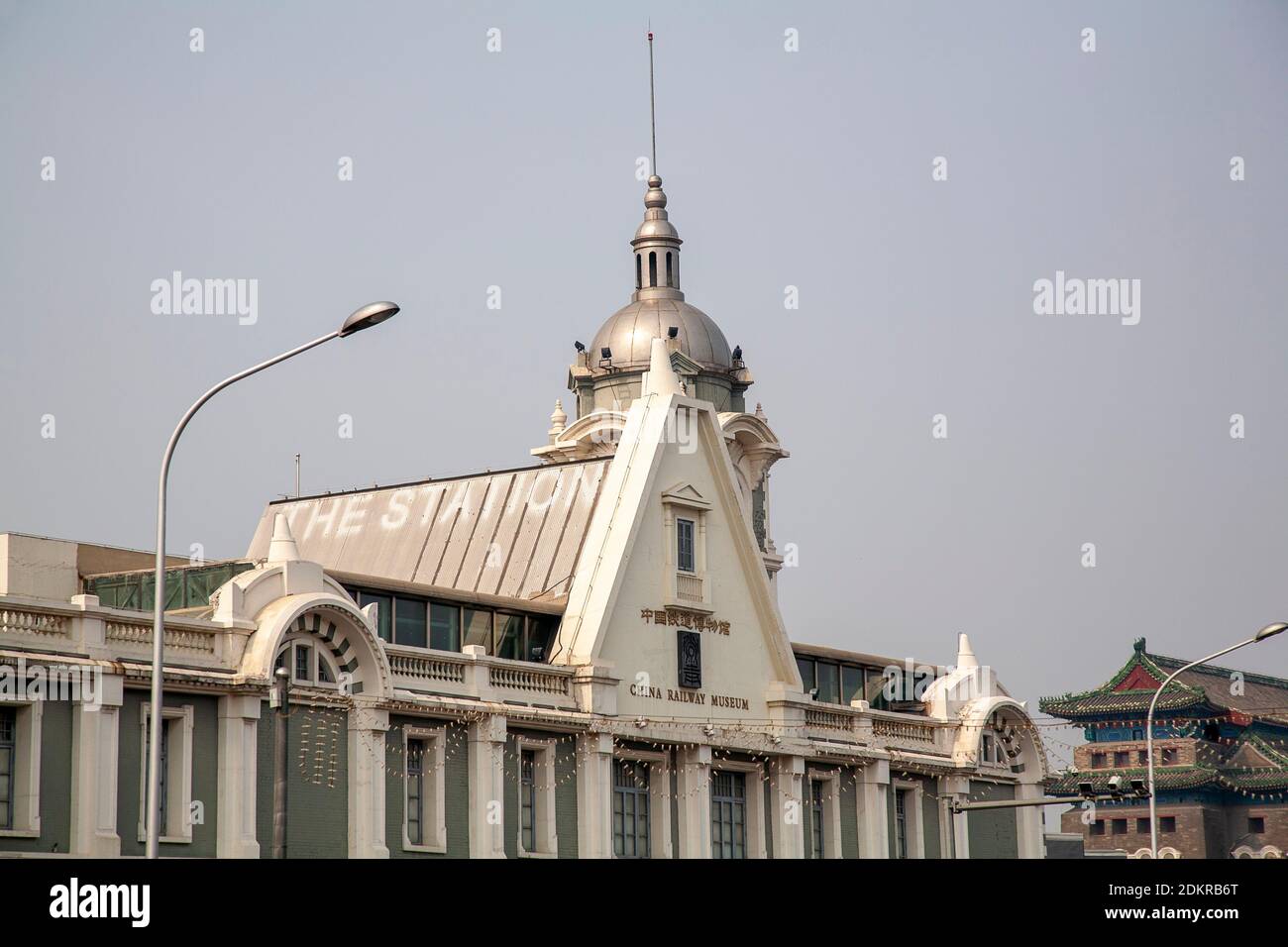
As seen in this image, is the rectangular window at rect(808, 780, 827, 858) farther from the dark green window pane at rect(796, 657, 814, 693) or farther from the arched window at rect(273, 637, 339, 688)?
the arched window at rect(273, 637, 339, 688)

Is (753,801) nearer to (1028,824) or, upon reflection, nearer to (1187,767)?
(1028,824)

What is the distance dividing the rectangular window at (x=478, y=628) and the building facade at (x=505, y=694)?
70 mm

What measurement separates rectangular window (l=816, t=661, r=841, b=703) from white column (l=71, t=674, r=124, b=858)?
27324mm

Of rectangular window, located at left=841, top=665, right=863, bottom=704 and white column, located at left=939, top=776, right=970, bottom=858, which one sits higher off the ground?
rectangular window, located at left=841, top=665, right=863, bottom=704

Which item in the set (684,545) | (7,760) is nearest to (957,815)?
(684,545)

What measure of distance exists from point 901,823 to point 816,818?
175 inches

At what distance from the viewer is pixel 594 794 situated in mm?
50875

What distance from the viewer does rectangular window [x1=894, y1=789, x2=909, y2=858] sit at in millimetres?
60594

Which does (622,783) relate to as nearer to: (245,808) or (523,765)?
(523,765)

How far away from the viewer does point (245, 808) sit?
42.4 meters

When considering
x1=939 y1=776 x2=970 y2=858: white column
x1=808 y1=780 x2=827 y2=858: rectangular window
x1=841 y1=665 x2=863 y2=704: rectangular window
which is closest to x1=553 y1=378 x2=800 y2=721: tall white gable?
x1=808 y1=780 x2=827 y2=858: rectangular window

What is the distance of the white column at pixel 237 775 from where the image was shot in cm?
4209
